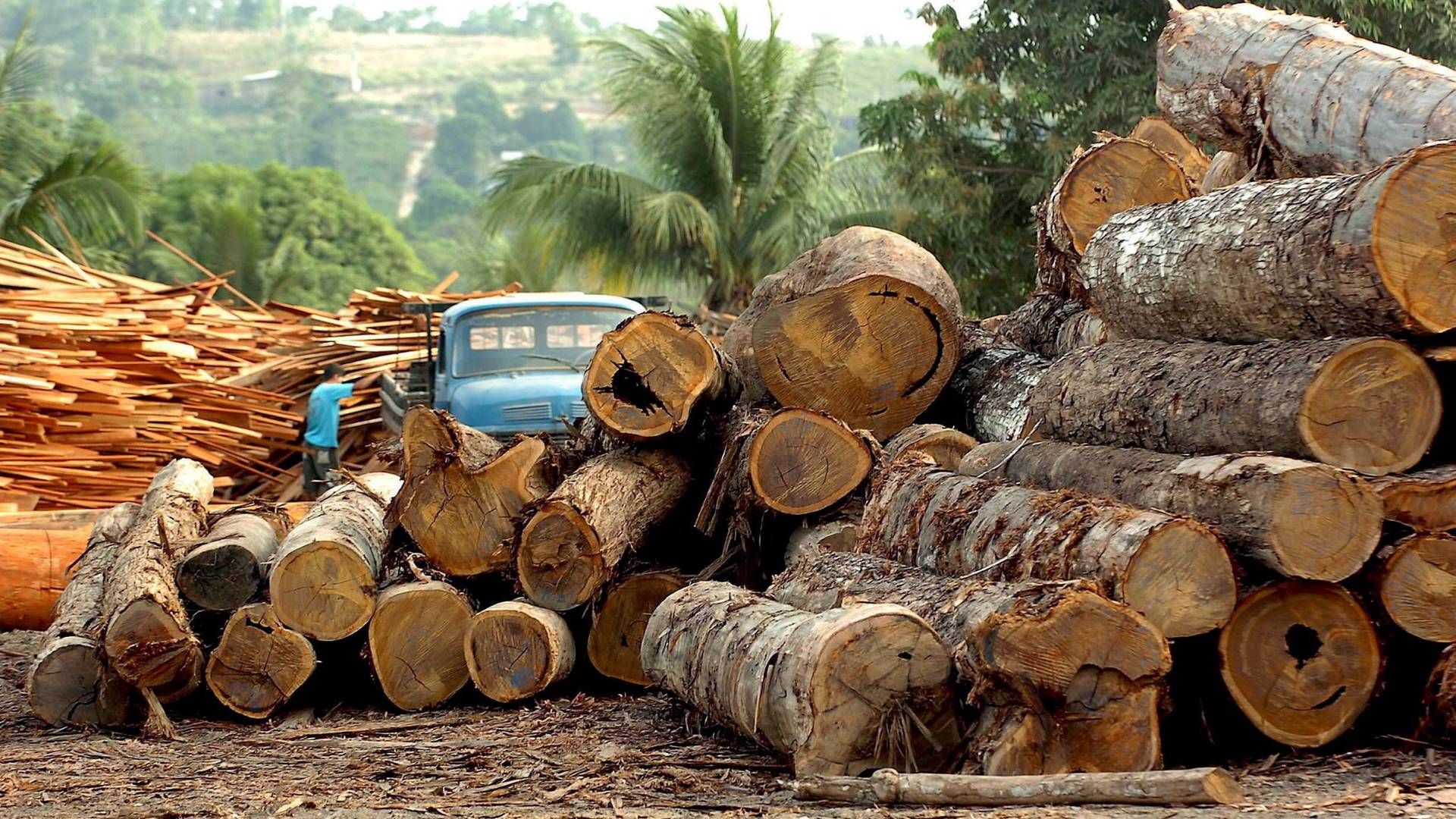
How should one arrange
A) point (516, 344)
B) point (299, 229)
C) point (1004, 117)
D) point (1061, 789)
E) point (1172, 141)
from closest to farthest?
point (1061, 789) < point (1172, 141) < point (516, 344) < point (1004, 117) < point (299, 229)

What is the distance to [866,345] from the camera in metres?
8.16

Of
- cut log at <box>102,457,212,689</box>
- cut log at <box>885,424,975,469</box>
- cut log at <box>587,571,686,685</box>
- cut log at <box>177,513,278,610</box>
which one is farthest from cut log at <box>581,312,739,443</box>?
cut log at <box>102,457,212,689</box>

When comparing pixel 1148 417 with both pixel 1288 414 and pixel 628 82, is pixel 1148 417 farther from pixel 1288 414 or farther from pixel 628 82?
pixel 628 82

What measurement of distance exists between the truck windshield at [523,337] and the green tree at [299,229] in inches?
1602

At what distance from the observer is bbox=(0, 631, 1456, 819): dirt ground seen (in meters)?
5.06

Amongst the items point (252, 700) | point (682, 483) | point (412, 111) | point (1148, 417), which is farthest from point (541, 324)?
point (412, 111)

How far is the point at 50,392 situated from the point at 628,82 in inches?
588

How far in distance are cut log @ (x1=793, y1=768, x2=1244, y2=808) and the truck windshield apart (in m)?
8.17

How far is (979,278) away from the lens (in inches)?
796

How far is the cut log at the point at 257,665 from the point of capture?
7.88 m

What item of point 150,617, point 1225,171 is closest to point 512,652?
point 150,617

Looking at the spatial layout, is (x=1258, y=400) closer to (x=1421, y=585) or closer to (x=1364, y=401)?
(x=1364, y=401)

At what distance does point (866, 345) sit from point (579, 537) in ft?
6.02

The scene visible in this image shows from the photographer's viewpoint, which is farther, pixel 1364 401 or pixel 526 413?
pixel 526 413
